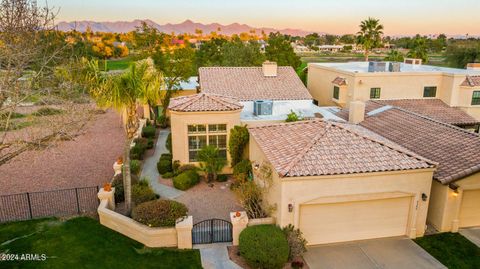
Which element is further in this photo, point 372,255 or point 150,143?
point 150,143

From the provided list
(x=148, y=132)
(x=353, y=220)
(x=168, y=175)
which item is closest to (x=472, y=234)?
(x=353, y=220)

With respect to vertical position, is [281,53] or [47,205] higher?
[281,53]

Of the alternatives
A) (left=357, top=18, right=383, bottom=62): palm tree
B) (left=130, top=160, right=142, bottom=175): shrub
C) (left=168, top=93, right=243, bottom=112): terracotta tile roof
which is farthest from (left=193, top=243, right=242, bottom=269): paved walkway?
(left=357, top=18, right=383, bottom=62): palm tree

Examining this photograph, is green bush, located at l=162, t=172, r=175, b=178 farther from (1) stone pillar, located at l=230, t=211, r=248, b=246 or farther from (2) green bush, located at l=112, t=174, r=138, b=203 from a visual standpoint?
(1) stone pillar, located at l=230, t=211, r=248, b=246

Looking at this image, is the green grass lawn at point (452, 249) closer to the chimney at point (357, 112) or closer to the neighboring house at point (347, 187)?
the neighboring house at point (347, 187)

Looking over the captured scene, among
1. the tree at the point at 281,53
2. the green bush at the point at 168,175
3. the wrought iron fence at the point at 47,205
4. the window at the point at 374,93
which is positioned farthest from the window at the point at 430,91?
the wrought iron fence at the point at 47,205

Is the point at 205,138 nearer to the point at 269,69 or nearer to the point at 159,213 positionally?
the point at 159,213
